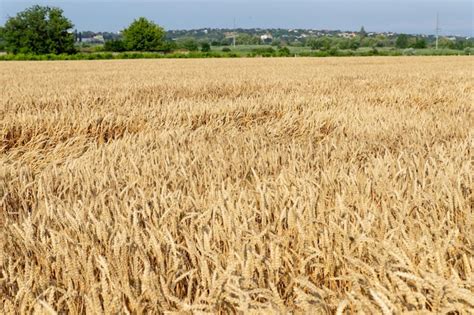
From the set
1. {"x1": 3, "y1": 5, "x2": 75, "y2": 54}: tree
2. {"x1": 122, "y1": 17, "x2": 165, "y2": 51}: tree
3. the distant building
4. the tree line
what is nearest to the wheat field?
the tree line

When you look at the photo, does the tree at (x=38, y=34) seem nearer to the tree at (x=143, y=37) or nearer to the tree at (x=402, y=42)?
the tree at (x=143, y=37)

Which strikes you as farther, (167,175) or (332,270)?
(167,175)

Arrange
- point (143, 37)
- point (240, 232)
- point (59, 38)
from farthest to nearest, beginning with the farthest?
point (143, 37), point (59, 38), point (240, 232)

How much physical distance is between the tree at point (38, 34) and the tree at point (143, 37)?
12.7 meters

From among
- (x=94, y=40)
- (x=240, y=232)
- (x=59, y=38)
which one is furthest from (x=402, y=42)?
(x=240, y=232)

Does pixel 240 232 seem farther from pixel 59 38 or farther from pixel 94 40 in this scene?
pixel 94 40

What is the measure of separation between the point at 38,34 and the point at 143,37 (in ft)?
59.2

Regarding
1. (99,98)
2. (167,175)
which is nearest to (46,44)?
(99,98)

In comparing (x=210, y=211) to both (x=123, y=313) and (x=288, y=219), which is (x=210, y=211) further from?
(x=123, y=313)

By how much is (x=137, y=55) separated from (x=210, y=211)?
55.5m

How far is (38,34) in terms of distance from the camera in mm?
72250

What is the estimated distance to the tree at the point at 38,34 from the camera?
71.0m

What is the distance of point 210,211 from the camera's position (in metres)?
1.66

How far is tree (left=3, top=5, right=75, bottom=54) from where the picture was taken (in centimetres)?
7100
